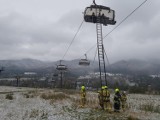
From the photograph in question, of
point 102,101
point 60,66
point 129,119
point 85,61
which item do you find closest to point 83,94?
point 102,101

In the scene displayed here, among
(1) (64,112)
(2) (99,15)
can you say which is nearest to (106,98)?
(1) (64,112)

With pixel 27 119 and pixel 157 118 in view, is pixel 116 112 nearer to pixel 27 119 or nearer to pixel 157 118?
pixel 157 118

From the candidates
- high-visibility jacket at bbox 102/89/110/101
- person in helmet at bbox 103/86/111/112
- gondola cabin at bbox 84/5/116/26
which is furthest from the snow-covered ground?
gondola cabin at bbox 84/5/116/26

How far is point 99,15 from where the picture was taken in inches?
1186

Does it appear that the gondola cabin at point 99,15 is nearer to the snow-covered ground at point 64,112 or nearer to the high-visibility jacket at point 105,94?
the high-visibility jacket at point 105,94

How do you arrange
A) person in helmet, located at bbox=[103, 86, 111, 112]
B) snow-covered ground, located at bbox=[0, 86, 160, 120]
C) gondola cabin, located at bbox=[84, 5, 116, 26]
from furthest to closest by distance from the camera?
gondola cabin, located at bbox=[84, 5, 116, 26] < person in helmet, located at bbox=[103, 86, 111, 112] < snow-covered ground, located at bbox=[0, 86, 160, 120]

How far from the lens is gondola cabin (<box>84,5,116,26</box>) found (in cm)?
2978

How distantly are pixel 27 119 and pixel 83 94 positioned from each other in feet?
29.9

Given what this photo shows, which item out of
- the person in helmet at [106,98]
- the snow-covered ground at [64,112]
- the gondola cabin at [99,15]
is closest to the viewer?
the snow-covered ground at [64,112]

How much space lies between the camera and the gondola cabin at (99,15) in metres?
29.8

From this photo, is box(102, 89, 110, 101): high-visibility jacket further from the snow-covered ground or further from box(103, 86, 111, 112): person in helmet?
the snow-covered ground

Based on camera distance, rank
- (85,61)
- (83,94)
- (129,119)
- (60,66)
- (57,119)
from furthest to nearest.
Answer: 1. (60,66)
2. (85,61)
3. (83,94)
4. (57,119)
5. (129,119)

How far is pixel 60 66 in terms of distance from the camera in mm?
87812

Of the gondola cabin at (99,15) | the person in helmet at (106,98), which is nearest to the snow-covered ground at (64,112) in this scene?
the person in helmet at (106,98)
